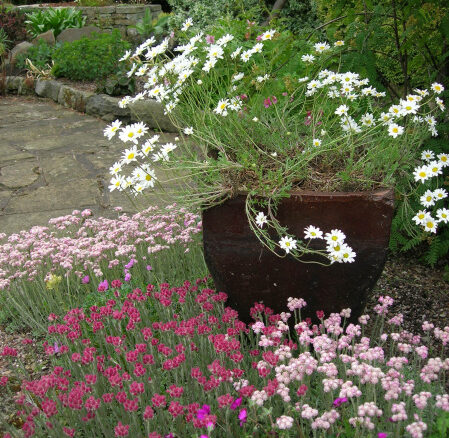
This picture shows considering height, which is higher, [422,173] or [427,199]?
[422,173]

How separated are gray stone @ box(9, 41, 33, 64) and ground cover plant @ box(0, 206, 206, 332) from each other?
8.30 meters

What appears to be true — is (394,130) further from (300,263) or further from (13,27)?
(13,27)

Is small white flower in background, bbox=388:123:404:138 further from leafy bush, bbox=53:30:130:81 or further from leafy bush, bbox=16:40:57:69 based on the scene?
leafy bush, bbox=16:40:57:69

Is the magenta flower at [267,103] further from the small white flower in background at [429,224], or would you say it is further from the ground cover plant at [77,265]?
the small white flower in background at [429,224]

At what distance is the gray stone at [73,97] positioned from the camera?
845 centimetres

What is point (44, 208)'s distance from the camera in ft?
16.1

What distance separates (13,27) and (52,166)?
7222 mm

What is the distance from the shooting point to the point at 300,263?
246 centimetres

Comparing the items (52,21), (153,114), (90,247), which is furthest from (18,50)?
(90,247)

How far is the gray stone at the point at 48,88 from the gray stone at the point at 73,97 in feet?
0.70

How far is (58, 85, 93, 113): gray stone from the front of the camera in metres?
8.45

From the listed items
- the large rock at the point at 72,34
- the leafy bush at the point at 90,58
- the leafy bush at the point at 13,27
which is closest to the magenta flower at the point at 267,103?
the leafy bush at the point at 90,58

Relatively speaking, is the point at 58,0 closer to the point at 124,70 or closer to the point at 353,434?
the point at 124,70

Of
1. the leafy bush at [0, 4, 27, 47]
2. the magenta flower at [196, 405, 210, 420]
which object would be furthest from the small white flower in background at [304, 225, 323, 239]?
the leafy bush at [0, 4, 27, 47]
